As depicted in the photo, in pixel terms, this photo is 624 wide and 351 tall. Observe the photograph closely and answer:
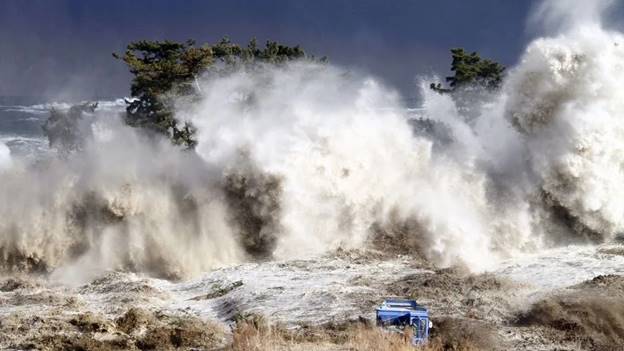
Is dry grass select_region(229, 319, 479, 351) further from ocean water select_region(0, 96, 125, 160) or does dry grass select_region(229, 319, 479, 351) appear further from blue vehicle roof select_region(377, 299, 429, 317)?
ocean water select_region(0, 96, 125, 160)

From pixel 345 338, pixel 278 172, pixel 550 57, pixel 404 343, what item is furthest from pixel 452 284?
pixel 550 57

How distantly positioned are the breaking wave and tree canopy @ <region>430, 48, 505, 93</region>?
23140 millimetres

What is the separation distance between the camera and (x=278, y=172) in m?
25.7

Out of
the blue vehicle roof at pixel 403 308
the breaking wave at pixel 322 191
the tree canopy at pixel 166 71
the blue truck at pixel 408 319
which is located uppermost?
the tree canopy at pixel 166 71

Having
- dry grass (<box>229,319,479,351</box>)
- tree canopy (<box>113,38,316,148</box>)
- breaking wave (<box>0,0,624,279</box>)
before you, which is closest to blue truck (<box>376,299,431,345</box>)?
dry grass (<box>229,319,479,351</box>)

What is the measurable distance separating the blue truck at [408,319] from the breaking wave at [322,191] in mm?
9214

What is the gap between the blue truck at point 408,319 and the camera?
1425cm

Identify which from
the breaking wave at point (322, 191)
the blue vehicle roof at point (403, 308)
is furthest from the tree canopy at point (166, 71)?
the blue vehicle roof at point (403, 308)

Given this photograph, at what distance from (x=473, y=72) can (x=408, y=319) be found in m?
38.1

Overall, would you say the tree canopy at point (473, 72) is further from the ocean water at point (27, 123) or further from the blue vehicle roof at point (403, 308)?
the blue vehicle roof at point (403, 308)

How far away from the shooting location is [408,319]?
14.5 m

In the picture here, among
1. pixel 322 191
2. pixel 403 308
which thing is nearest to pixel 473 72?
pixel 322 191

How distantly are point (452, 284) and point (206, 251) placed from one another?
8.96m

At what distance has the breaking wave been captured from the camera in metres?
24.8
